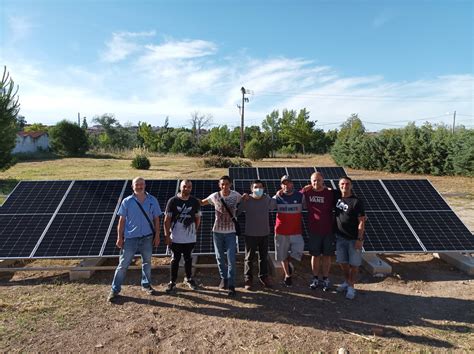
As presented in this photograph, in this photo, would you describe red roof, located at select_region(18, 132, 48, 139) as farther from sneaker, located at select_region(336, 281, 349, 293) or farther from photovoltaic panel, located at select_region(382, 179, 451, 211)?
sneaker, located at select_region(336, 281, 349, 293)

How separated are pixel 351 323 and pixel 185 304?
2.36 m

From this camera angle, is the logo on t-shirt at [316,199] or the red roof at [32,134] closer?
the logo on t-shirt at [316,199]

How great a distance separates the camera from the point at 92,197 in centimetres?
739

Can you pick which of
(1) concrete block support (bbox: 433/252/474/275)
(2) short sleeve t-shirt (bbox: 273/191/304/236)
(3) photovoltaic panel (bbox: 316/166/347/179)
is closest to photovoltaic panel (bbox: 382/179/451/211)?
(1) concrete block support (bbox: 433/252/474/275)

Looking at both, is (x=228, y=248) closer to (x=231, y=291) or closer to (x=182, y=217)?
(x=231, y=291)

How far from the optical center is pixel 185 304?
5266 millimetres

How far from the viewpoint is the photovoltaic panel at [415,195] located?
7.49m

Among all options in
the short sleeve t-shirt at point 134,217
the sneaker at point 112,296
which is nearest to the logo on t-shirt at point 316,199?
the short sleeve t-shirt at point 134,217

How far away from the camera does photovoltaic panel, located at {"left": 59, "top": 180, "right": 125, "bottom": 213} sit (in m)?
7.12

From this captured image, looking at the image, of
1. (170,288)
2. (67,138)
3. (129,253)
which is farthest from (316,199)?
(67,138)

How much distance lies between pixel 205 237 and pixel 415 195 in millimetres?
4715

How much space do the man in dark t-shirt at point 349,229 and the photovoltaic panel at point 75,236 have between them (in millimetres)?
4117

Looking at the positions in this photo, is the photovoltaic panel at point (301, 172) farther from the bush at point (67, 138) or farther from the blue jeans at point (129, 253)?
the bush at point (67, 138)

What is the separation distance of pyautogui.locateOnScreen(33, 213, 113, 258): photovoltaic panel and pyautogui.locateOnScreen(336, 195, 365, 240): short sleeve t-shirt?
4149mm
